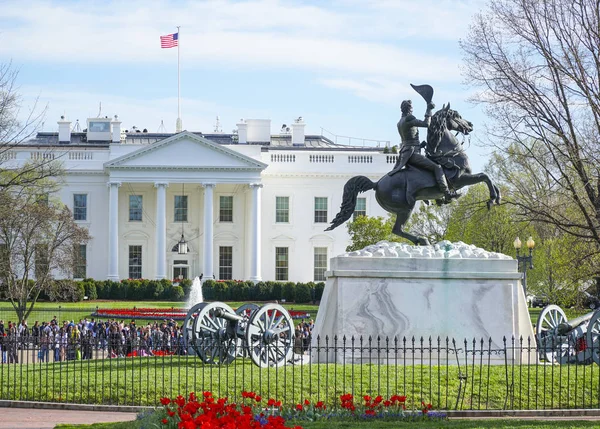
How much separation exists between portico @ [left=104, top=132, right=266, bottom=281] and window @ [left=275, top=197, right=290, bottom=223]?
182cm

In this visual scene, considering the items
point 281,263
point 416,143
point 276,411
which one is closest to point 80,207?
point 281,263

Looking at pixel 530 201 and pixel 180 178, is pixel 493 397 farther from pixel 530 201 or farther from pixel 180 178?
pixel 180 178

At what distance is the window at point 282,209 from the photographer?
69.4 metres

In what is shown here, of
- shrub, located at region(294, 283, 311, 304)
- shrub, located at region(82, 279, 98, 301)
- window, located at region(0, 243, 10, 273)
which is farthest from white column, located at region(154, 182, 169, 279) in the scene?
window, located at region(0, 243, 10, 273)

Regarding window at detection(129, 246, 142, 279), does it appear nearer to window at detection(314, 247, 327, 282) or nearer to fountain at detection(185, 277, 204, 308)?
fountain at detection(185, 277, 204, 308)

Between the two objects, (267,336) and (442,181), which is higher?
(442,181)

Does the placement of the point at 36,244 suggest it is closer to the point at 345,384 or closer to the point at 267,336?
the point at 267,336

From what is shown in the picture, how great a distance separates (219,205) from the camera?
6962 cm

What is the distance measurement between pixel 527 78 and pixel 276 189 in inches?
1835

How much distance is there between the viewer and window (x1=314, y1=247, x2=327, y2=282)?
226 feet

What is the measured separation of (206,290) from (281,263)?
983 cm

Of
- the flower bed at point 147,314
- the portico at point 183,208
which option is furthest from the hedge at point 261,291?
the flower bed at point 147,314

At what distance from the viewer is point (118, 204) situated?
68.1m

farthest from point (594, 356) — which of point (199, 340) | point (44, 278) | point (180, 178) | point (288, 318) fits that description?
point (180, 178)
